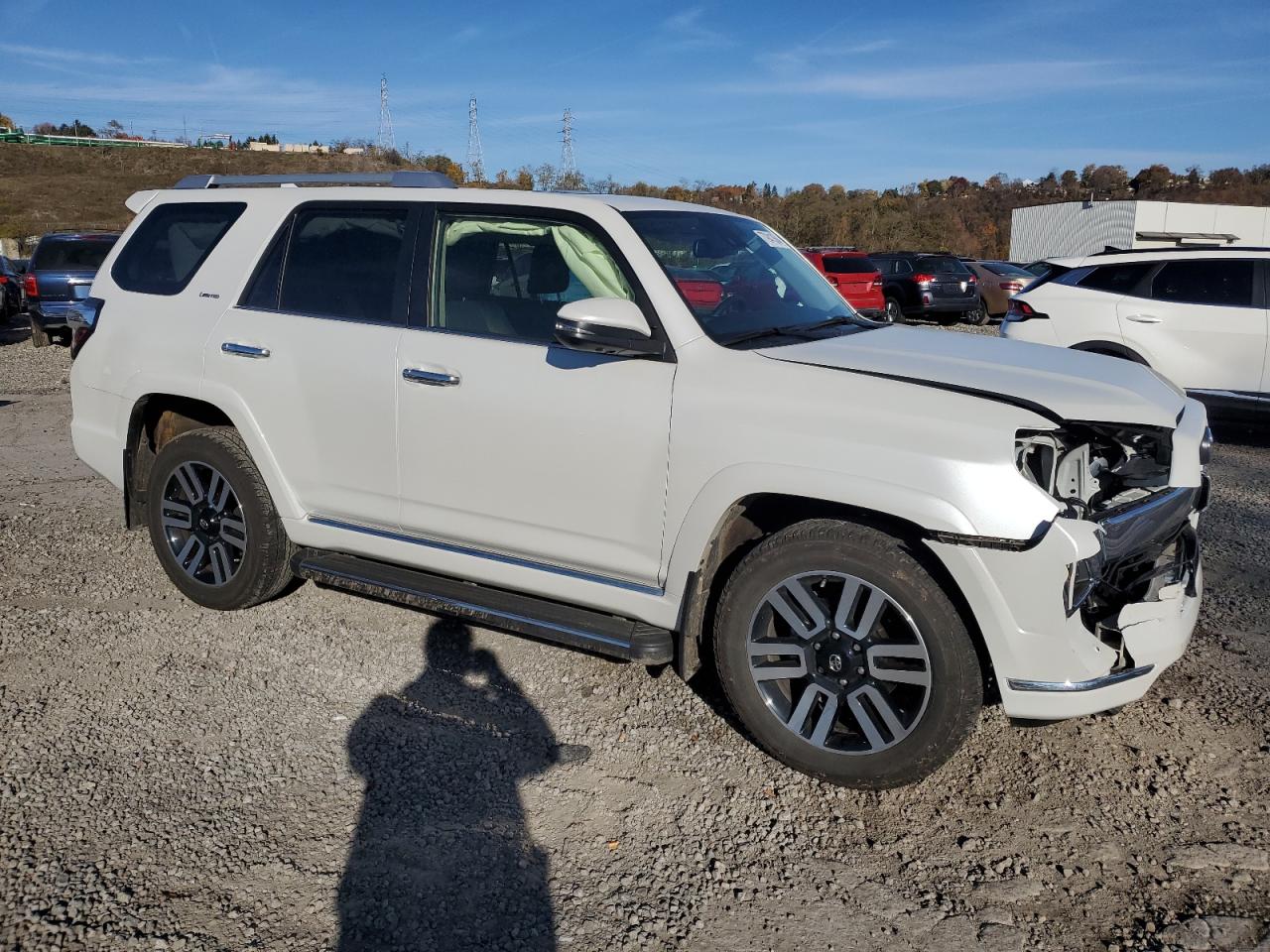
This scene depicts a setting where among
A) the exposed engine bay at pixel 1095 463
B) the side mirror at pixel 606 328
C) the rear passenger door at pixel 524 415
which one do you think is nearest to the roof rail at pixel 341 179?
the rear passenger door at pixel 524 415

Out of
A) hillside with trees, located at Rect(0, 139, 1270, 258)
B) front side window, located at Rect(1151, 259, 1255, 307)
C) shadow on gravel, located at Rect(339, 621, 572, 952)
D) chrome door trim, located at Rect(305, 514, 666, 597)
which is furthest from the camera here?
hillside with trees, located at Rect(0, 139, 1270, 258)

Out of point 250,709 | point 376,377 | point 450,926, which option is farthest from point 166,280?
point 450,926

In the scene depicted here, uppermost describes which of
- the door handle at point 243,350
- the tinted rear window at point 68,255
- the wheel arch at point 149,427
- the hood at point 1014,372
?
the tinted rear window at point 68,255

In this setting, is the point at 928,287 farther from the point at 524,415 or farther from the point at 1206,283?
the point at 524,415

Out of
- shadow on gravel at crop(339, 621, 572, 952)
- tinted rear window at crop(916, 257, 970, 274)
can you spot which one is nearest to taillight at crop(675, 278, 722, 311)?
shadow on gravel at crop(339, 621, 572, 952)

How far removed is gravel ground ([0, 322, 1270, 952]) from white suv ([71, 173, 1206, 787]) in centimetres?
34

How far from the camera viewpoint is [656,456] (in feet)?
11.9

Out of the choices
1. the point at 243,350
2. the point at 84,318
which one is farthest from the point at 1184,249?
the point at 84,318

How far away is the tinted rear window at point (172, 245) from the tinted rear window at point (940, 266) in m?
19.0

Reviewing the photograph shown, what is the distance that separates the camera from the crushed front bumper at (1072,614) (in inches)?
119

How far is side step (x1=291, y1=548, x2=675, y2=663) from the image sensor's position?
144 inches

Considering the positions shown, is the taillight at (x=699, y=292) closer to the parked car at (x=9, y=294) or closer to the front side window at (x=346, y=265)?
the front side window at (x=346, y=265)

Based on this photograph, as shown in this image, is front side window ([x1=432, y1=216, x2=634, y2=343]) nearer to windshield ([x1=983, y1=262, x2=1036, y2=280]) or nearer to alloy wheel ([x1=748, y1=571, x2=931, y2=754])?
alloy wheel ([x1=748, y1=571, x2=931, y2=754])

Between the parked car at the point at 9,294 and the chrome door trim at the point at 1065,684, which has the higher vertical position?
the parked car at the point at 9,294
